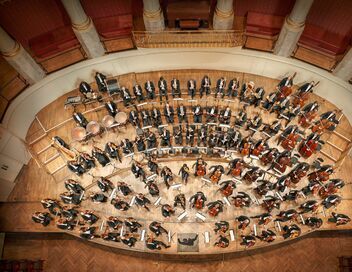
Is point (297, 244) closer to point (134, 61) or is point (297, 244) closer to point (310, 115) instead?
point (310, 115)

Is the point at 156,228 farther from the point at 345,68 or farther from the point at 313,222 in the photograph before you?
the point at 345,68

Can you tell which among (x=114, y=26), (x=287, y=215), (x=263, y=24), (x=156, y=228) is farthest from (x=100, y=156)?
(x=263, y=24)

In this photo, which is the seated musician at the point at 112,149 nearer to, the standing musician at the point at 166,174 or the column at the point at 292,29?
the standing musician at the point at 166,174

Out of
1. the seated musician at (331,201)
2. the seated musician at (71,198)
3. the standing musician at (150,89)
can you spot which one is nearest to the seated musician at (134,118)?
the standing musician at (150,89)

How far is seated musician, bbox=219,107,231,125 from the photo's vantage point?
30.9ft

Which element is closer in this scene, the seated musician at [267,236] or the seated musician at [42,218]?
the seated musician at [267,236]

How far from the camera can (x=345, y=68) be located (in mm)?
8844

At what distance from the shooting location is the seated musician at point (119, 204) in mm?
8898

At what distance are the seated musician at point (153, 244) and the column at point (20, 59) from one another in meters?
5.06

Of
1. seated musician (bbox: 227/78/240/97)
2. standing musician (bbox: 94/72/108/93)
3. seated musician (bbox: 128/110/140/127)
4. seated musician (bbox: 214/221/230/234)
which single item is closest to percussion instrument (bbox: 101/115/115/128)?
seated musician (bbox: 128/110/140/127)

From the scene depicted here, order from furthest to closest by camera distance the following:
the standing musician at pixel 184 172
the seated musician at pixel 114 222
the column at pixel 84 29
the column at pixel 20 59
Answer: the standing musician at pixel 184 172
the seated musician at pixel 114 222
the column at pixel 20 59
the column at pixel 84 29

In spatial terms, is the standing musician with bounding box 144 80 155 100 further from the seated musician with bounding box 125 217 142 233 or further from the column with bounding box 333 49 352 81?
the column with bounding box 333 49 352 81

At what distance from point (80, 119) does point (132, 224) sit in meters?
3.09

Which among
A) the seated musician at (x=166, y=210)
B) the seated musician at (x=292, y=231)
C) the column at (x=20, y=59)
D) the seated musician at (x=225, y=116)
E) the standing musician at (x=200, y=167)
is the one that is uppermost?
the column at (x=20, y=59)
